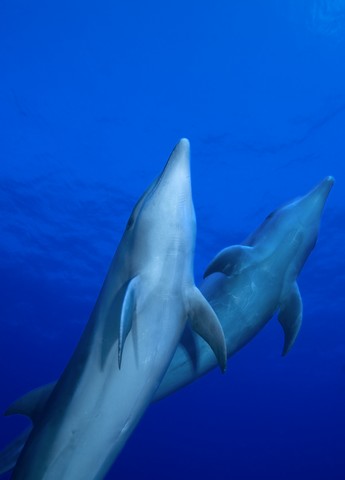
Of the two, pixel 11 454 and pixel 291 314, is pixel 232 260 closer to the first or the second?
pixel 291 314

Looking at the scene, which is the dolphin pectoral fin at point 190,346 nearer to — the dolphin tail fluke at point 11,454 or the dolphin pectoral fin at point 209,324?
the dolphin pectoral fin at point 209,324

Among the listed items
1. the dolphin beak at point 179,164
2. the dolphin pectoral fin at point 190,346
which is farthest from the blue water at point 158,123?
the dolphin beak at point 179,164

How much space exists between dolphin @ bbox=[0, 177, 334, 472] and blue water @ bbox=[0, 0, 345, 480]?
25.4 feet

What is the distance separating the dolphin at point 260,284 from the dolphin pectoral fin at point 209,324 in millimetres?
1387

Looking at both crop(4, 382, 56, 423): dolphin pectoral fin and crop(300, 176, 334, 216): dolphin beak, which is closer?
crop(4, 382, 56, 423): dolphin pectoral fin

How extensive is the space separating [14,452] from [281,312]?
357cm

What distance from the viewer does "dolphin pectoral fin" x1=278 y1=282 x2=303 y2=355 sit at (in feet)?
18.4

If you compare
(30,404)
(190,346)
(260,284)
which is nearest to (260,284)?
(260,284)

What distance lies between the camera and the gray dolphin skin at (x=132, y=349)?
3797mm

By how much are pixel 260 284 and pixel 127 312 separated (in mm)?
2474

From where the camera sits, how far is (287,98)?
1420 cm

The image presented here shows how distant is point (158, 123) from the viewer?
15664 millimetres

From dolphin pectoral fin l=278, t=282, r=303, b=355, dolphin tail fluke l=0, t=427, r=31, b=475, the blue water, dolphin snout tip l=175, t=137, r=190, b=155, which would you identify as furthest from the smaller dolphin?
the blue water

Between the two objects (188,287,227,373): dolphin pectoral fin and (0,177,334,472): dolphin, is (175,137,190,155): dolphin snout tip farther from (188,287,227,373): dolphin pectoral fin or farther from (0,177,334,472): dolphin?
(0,177,334,472): dolphin
